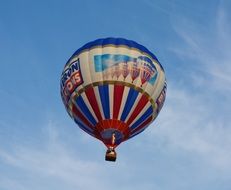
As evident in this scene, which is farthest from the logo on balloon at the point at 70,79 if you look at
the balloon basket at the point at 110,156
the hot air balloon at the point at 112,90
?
the balloon basket at the point at 110,156

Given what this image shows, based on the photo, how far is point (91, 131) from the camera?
1491 inches

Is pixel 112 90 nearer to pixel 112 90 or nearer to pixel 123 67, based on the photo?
pixel 112 90

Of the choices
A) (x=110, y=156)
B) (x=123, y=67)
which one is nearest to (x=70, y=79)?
(x=123, y=67)

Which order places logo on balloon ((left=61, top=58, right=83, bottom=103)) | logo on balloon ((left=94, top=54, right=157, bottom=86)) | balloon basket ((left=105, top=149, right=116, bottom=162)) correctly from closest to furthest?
balloon basket ((left=105, top=149, right=116, bottom=162)) < logo on balloon ((left=94, top=54, right=157, bottom=86)) < logo on balloon ((left=61, top=58, right=83, bottom=103))

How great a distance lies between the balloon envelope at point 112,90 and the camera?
37.2 metres

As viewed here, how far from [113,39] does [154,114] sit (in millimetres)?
5377

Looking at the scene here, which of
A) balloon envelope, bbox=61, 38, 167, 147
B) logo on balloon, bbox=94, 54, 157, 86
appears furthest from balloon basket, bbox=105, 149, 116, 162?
logo on balloon, bbox=94, 54, 157, 86

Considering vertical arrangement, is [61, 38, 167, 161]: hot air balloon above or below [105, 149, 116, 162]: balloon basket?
above

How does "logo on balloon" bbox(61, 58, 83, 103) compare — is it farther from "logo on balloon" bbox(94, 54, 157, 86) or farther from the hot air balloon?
"logo on balloon" bbox(94, 54, 157, 86)

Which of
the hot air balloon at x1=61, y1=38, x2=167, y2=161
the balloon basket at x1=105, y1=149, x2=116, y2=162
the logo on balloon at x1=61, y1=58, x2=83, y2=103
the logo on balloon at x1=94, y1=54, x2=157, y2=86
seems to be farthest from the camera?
the logo on balloon at x1=61, y1=58, x2=83, y2=103

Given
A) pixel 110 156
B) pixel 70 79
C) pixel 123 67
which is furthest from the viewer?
pixel 70 79

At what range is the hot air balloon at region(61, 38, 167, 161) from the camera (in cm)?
3716

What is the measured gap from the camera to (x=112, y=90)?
37.2 meters

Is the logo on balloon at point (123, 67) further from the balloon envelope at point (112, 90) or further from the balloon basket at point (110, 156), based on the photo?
the balloon basket at point (110, 156)
